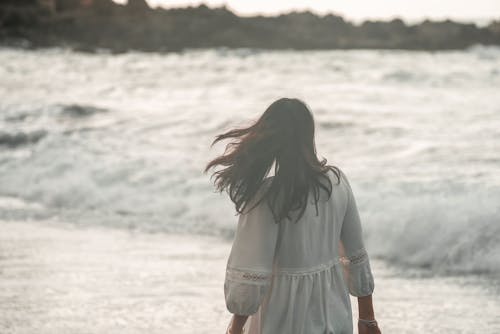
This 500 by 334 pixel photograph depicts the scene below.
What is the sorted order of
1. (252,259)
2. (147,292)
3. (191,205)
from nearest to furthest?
1. (252,259)
2. (147,292)
3. (191,205)

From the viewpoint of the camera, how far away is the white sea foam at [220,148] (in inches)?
305

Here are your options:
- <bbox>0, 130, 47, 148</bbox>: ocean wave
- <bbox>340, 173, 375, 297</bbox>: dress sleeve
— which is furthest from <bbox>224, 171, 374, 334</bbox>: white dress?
<bbox>0, 130, 47, 148</bbox>: ocean wave

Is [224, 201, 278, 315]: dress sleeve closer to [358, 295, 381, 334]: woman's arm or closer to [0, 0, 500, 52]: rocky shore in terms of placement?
[358, 295, 381, 334]: woman's arm

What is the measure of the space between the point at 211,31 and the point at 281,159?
59642mm

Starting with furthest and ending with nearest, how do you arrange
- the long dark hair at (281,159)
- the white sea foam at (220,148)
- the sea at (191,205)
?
the white sea foam at (220,148), the sea at (191,205), the long dark hair at (281,159)

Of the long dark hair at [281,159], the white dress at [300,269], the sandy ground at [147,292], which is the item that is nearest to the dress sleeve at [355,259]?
the white dress at [300,269]

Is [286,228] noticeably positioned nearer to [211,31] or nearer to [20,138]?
[20,138]

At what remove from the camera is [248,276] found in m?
2.50

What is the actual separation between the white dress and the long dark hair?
1.8 inches

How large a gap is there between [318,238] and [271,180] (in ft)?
0.82

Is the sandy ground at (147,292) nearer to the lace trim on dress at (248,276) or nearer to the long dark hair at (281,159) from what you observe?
the lace trim on dress at (248,276)

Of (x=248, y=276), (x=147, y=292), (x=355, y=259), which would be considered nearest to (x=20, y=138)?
(x=147, y=292)

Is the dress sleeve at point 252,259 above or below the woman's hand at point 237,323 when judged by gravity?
above

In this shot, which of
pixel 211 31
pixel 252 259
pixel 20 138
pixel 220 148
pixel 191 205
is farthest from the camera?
pixel 211 31
